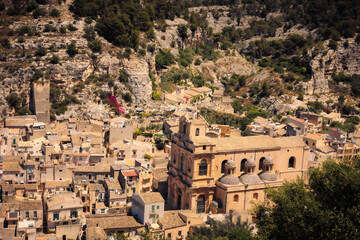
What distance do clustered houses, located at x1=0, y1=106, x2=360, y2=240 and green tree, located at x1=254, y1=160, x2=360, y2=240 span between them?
506 cm

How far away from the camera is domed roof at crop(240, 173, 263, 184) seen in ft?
129

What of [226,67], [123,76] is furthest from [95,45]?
[226,67]

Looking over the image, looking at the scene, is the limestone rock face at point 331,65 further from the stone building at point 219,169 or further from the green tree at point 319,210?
the green tree at point 319,210

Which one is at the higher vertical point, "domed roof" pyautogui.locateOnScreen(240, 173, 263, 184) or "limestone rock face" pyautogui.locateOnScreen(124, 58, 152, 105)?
"limestone rock face" pyautogui.locateOnScreen(124, 58, 152, 105)

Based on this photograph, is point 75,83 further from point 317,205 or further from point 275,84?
point 317,205

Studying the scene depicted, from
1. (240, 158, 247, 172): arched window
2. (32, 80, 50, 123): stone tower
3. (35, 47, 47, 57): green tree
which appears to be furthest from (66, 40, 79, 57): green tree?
(240, 158, 247, 172): arched window

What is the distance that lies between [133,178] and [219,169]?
6893mm

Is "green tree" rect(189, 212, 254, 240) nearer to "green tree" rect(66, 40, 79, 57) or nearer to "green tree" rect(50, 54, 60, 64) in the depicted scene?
"green tree" rect(50, 54, 60, 64)

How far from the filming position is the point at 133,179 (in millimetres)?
41250

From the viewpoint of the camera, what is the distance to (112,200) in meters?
39.7

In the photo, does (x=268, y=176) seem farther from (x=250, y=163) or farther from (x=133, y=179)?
(x=133, y=179)

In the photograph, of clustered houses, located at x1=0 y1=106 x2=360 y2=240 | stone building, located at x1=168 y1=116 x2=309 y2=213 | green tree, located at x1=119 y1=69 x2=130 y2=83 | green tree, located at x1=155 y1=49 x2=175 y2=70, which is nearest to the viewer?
clustered houses, located at x1=0 y1=106 x2=360 y2=240

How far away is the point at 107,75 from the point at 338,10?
50107 mm

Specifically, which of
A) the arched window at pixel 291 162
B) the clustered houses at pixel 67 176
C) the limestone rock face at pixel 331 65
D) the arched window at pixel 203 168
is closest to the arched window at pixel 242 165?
the arched window at pixel 203 168
